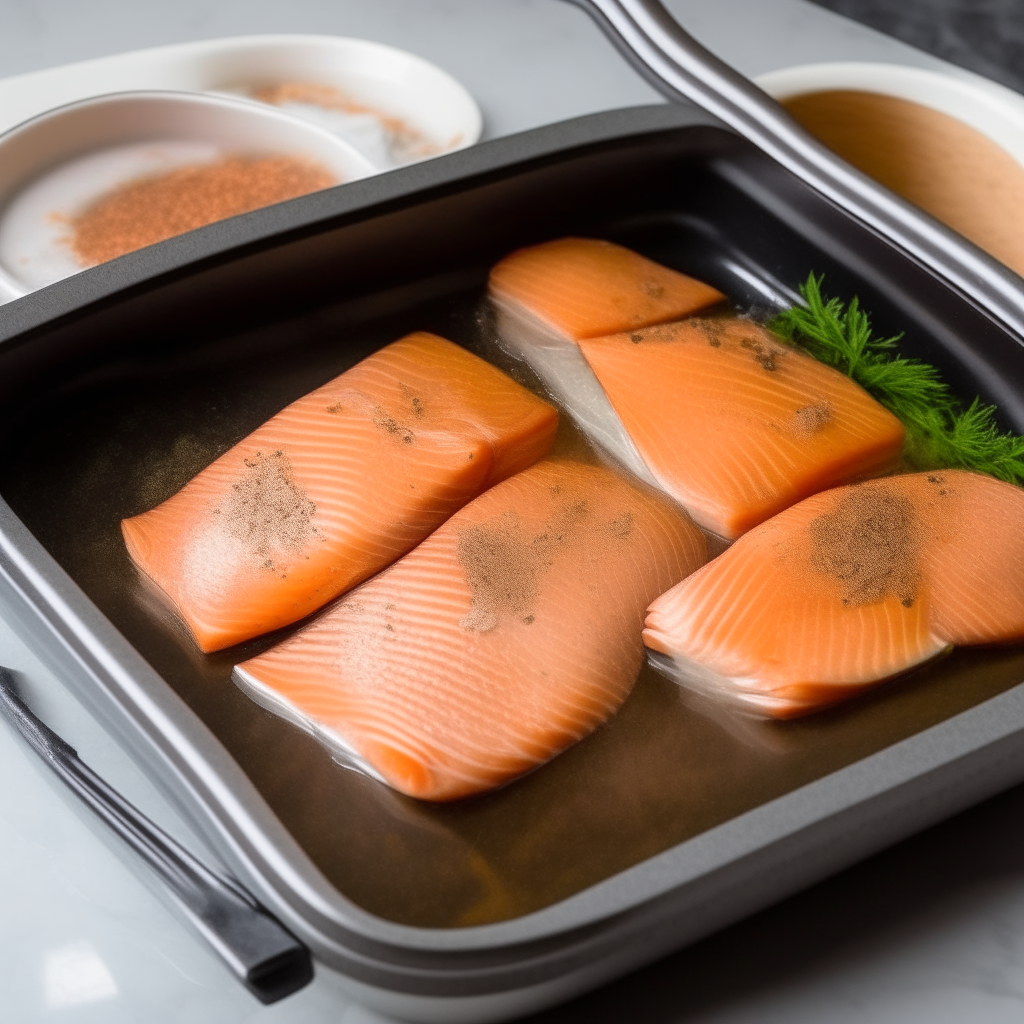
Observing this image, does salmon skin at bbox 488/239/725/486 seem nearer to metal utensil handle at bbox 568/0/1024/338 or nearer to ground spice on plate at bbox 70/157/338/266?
metal utensil handle at bbox 568/0/1024/338

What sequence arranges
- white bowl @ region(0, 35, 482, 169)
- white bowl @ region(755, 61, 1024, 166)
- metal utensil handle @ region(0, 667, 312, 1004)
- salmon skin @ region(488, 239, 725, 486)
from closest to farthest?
1. metal utensil handle @ region(0, 667, 312, 1004)
2. salmon skin @ region(488, 239, 725, 486)
3. white bowl @ region(755, 61, 1024, 166)
4. white bowl @ region(0, 35, 482, 169)

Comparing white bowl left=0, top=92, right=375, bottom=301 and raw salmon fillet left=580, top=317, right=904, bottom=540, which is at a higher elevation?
white bowl left=0, top=92, right=375, bottom=301

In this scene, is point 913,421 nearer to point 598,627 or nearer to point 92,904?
point 598,627

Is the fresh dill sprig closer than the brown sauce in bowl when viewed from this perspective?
Yes

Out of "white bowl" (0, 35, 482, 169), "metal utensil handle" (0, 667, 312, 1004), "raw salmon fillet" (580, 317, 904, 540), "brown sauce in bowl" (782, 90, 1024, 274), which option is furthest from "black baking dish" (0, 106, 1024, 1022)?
"white bowl" (0, 35, 482, 169)

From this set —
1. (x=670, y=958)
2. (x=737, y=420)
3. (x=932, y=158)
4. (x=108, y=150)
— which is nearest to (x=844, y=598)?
(x=737, y=420)

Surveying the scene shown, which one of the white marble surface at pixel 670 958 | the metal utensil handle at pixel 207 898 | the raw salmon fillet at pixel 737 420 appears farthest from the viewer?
the raw salmon fillet at pixel 737 420

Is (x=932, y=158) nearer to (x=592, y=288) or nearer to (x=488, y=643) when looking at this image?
(x=592, y=288)

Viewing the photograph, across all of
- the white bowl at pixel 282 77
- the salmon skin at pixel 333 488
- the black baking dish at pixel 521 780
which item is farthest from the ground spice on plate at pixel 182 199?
the salmon skin at pixel 333 488

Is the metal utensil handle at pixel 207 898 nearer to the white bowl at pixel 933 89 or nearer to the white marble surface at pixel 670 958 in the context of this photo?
the white marble surface at pixel 670 958
